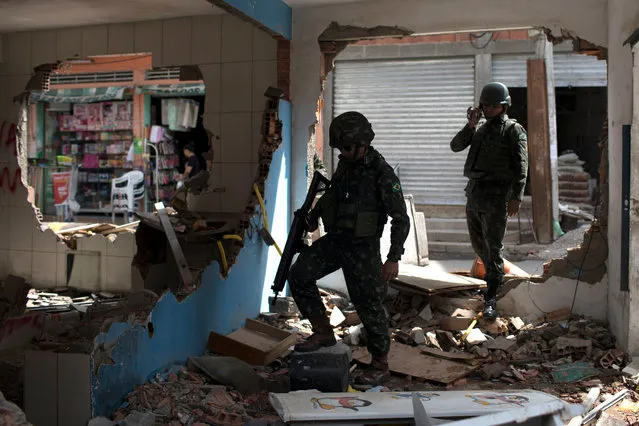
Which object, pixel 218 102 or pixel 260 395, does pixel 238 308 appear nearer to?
pixel 260 395

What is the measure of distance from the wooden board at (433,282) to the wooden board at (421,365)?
92cm

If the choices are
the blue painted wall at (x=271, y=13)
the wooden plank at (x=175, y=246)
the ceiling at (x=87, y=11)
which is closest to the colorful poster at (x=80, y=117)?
the ceiling at (x=87, y=11)

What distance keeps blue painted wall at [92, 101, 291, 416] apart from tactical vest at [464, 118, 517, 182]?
2077 millimetres

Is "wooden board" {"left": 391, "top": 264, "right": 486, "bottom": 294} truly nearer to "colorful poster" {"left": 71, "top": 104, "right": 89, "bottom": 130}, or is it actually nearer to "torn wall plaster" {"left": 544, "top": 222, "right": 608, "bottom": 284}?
"torn wall plaster" {"left": 544, "top": 222, "right": 608, "bottom": 284}

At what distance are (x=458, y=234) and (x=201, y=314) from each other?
6.45 m

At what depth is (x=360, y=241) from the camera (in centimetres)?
462

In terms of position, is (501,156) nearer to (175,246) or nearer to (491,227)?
(491,227)

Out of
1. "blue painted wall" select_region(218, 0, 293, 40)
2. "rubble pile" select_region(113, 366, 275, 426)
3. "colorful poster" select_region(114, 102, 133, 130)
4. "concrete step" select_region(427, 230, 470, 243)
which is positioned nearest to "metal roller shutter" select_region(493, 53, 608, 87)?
"concrete step" select_region(427, 230, 470, 243)

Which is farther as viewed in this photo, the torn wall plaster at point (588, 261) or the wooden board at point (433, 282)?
the wooden board at point (433, 282)

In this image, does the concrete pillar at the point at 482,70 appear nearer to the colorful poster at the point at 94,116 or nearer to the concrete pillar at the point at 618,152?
the concrete pillar at the point at 618,152

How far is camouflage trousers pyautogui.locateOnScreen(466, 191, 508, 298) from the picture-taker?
589 cm

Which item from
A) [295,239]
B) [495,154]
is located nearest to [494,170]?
[495,154]

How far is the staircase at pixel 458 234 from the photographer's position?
1022 centimetres

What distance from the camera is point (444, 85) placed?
1170 centimetres
